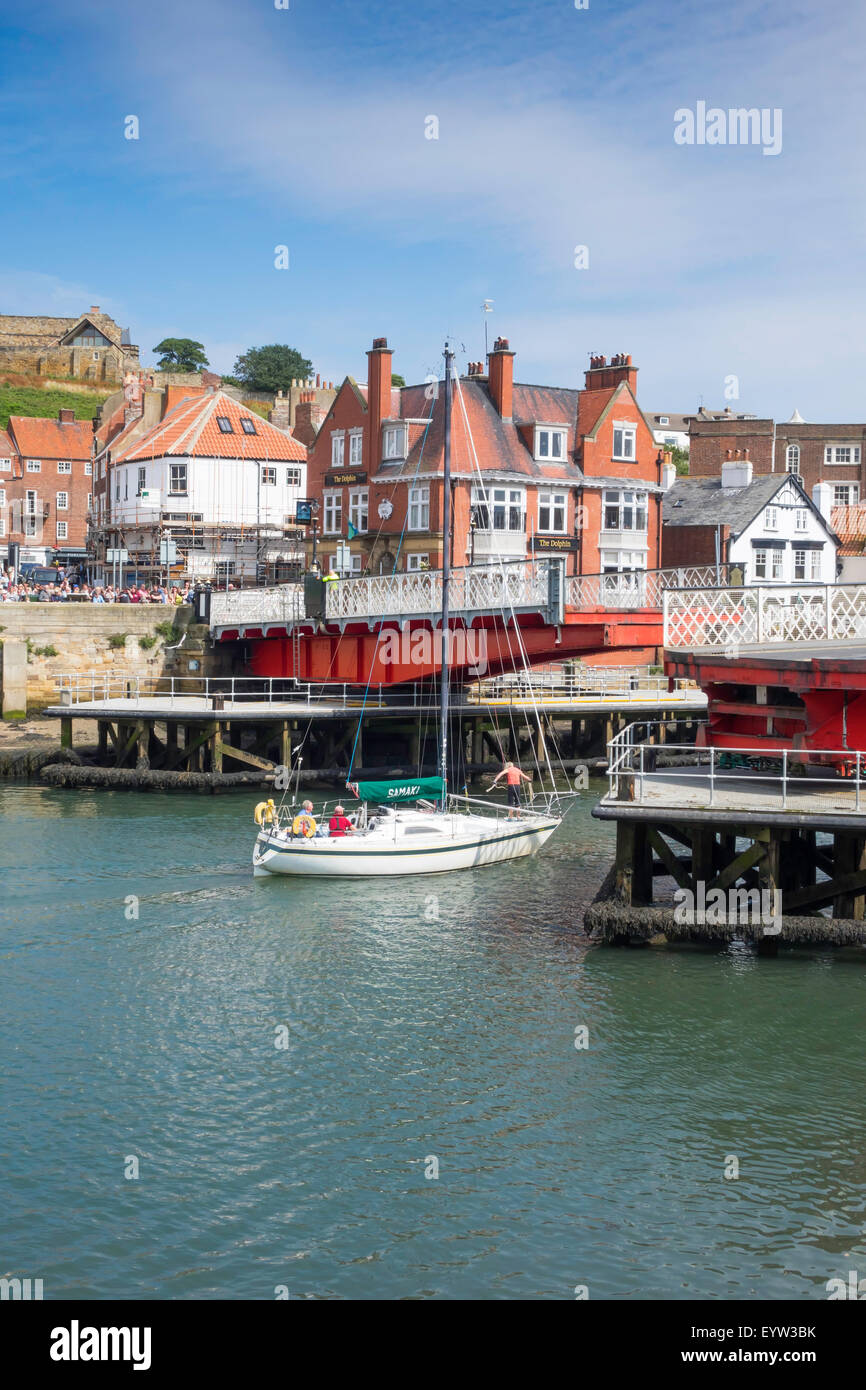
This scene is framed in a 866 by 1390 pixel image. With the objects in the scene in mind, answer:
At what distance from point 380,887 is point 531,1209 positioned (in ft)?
52.1

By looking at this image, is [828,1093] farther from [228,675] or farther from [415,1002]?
[228,675]

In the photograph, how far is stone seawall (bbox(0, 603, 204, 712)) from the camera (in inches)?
2115

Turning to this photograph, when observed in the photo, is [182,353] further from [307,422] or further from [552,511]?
[552,511]

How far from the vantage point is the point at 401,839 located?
32062mm

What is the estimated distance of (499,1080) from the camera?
764 inches

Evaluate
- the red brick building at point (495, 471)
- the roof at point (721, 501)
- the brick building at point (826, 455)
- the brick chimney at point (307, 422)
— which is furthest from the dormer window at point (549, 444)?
the brick building at point (826, 455)

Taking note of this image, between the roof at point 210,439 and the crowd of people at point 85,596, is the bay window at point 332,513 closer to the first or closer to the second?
the crowd of people at point 85,596

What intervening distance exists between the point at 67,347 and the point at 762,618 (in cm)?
11130

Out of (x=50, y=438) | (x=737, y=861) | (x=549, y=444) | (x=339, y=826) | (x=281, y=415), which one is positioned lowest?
(x=339, y=826)

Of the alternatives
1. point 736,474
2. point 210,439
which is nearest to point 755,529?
point 736,474

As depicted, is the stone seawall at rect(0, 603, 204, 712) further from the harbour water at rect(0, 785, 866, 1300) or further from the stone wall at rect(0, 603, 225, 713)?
the harbour water at rect(0, 785, 866, 1300)

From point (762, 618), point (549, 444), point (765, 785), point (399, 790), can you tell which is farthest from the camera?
point (549, 444)

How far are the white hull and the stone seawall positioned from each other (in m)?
24.1

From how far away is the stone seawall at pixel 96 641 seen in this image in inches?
2115
